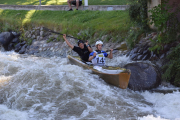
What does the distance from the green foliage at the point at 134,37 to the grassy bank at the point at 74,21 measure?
77 centimetres

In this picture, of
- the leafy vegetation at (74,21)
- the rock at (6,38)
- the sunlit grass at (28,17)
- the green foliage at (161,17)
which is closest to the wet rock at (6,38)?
the rock at (6,38)

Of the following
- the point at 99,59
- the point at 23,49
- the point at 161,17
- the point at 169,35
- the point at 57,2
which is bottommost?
the point at 23,49

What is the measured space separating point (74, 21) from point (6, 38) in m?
4.76

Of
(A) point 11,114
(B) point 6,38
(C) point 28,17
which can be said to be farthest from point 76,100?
(C) point 28,17

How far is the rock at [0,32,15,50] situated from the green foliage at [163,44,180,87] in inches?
432

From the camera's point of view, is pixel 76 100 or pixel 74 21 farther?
pixel 74 21

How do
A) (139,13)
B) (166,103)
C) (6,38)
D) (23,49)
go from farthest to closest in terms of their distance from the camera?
1. (6,38)
2. (23,49)
3. (139,13)
4. (166,103)

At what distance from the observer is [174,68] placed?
6.75 metres

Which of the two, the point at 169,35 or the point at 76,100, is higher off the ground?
the point at 169,35

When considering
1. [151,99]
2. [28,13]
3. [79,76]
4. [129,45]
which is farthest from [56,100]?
[28,13]

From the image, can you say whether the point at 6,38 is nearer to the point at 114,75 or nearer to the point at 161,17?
the point at 114,75

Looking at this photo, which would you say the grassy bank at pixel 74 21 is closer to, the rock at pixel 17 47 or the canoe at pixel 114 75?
the rock at pixel 17 47

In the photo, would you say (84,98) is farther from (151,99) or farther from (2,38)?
(2,38)

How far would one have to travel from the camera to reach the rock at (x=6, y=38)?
48.7ft
